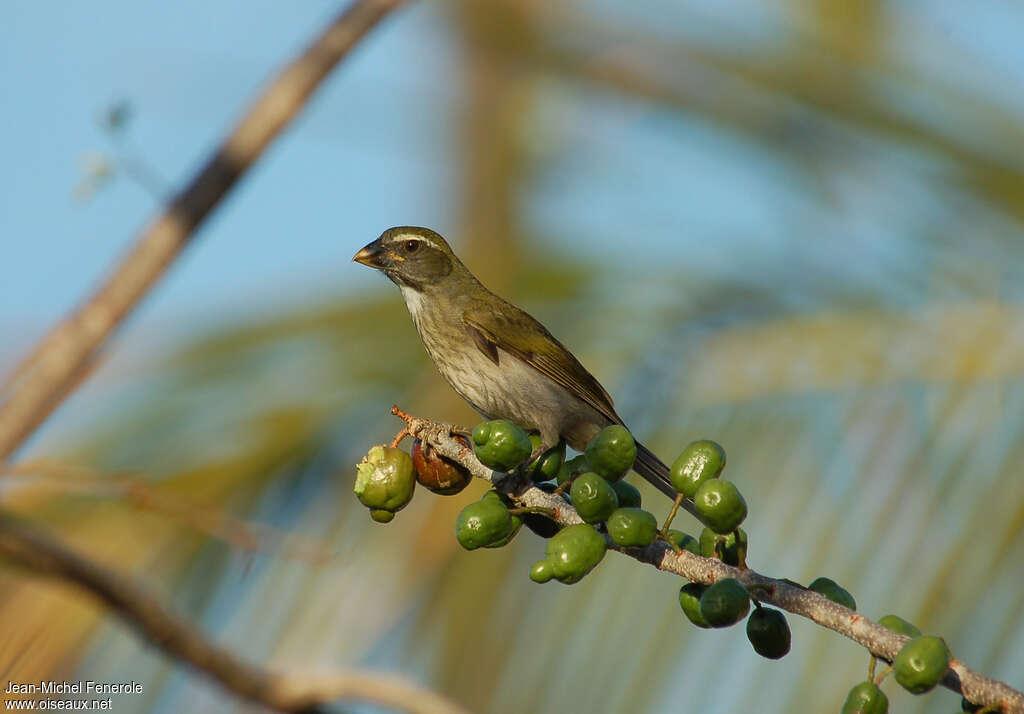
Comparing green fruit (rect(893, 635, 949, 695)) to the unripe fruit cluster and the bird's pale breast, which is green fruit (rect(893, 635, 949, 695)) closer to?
the unripe fruit cluster

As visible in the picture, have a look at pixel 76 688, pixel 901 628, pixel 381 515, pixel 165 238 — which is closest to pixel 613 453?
pixel 381 515

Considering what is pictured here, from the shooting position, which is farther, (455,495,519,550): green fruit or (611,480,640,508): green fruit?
(611,480,640,508): green fruit

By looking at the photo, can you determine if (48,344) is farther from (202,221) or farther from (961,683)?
(961,683)

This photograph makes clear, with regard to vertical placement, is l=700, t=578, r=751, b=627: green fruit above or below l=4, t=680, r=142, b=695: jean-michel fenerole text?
above

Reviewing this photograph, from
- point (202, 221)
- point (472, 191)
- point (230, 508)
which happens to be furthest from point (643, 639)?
point (472, 191)

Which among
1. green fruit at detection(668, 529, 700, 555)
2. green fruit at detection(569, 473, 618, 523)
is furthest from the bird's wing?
green fruit at detection(569, 473, 618, 523)

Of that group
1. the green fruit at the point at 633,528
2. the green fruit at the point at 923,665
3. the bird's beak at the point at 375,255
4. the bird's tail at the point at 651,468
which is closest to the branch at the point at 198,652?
the green fruit at the point at 633,528

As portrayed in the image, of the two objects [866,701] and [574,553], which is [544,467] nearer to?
[574,553]
